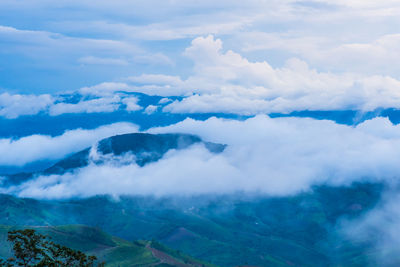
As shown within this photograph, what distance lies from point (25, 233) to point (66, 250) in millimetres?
7266

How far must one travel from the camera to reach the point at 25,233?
77.4m

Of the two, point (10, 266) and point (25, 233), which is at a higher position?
point (25, 233)

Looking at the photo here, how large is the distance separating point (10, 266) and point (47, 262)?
6117 millimetres

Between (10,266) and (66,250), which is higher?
(66,250)

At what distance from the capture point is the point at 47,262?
76.6 metres

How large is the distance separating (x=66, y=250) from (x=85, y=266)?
472 cm

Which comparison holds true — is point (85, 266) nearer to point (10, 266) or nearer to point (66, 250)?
point (66, 250)

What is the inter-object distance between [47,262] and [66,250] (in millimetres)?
4017

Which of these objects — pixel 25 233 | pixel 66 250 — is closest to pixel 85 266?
pixel 66 250

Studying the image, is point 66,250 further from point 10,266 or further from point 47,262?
point 10,266

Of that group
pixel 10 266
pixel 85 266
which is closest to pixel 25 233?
pixel 10 266

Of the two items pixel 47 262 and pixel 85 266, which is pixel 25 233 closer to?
pixel 47 262

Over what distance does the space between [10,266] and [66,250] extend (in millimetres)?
8912

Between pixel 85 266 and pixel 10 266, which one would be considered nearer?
pixel 10 266
